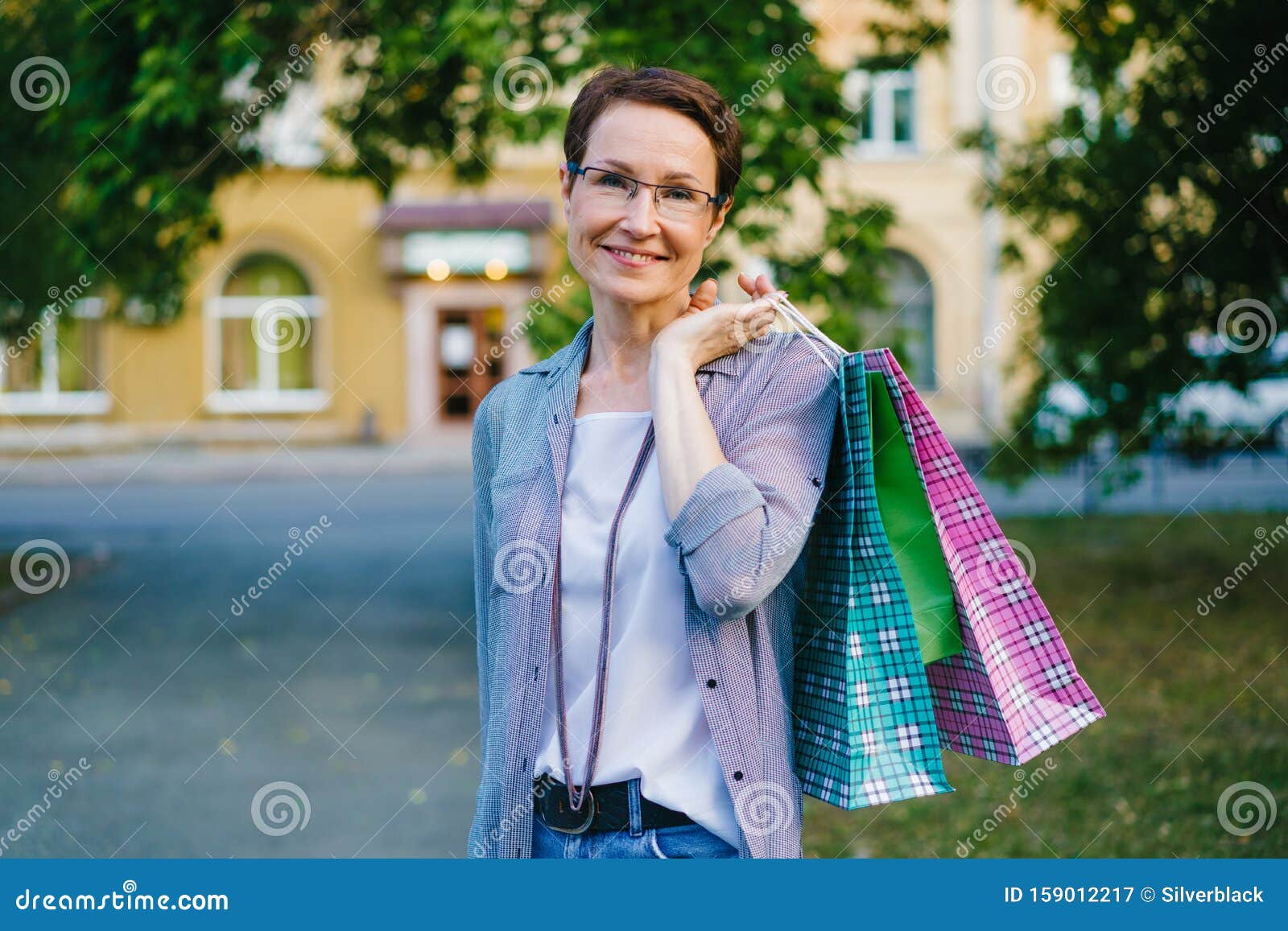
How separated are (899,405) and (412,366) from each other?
25.7 m

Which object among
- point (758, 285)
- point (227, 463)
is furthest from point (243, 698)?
point (227, 463)

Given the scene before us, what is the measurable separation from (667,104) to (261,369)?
2685 cm

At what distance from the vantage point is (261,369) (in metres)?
27.3

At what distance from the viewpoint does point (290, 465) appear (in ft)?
77.0

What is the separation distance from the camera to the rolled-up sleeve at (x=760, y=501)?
1681 millimetres

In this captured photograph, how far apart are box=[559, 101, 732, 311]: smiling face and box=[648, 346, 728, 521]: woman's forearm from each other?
172mm

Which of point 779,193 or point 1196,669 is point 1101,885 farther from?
point 1196,669

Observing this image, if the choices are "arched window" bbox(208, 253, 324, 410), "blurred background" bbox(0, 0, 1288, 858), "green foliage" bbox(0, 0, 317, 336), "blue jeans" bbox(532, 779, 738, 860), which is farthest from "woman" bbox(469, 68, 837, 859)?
"arched window" bbox(208, 253, 324, 410)

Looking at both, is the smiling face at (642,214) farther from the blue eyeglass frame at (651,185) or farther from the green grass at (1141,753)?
the green grass at (1141,753)

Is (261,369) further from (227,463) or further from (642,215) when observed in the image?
(642,215)

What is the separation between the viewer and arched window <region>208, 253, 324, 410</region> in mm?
26859

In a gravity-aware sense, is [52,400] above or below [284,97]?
below

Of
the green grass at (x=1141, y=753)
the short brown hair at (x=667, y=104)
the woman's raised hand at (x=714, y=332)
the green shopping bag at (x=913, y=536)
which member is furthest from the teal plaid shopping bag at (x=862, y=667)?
the green grass at (x=1141, y=753)

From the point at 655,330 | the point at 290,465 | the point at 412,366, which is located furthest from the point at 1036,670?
the point at 412,366
